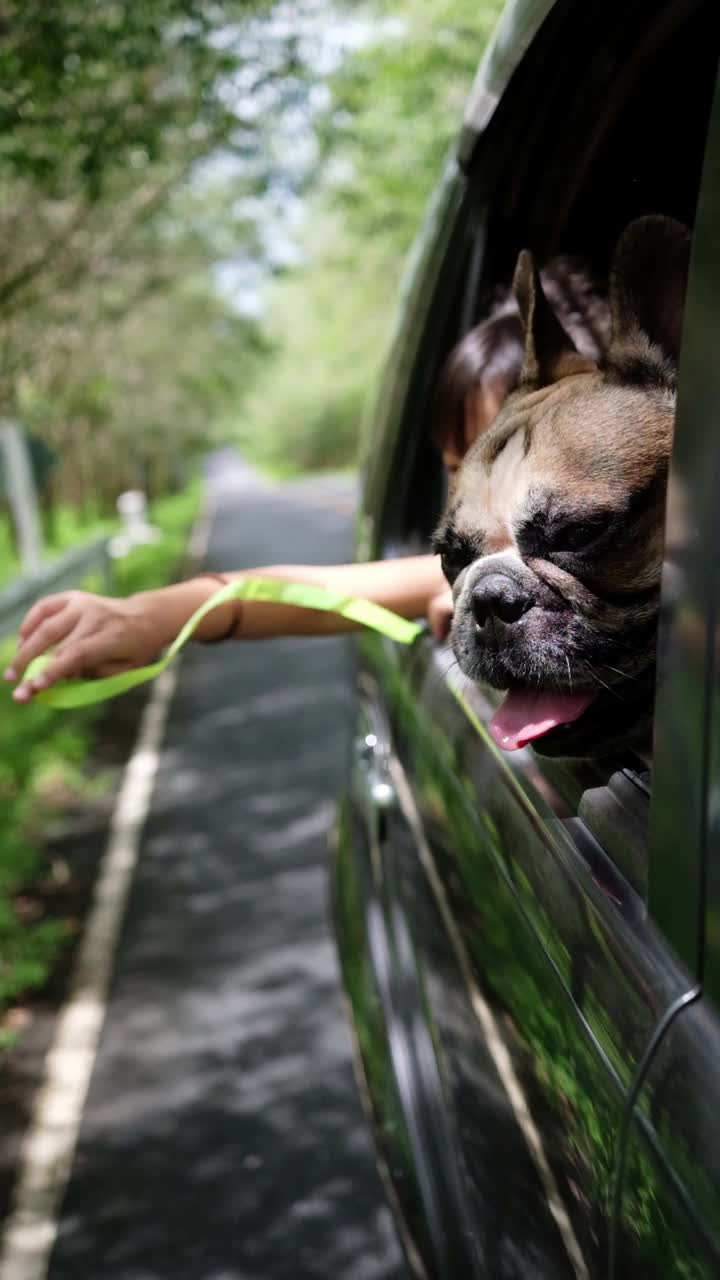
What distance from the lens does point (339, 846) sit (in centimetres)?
379

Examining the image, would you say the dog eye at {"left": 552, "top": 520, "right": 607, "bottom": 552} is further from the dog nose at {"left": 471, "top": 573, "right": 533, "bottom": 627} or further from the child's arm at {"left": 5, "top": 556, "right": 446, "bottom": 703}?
the child's arm at {"left": 5, "top": 556, "right": 446, "bottom": 703}

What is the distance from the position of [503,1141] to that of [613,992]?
0.51 m

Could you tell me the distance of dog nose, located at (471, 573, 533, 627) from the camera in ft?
5.97

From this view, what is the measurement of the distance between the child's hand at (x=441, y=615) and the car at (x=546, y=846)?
4.5 inches

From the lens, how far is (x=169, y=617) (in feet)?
8.30

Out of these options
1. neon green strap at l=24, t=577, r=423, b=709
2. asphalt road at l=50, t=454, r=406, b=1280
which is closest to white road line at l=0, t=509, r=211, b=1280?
asphalt road at l=50, t=454, r=406, b=1280

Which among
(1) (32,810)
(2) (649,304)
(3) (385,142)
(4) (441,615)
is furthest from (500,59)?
(3) (385,142)

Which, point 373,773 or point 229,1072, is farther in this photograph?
point 229,1072

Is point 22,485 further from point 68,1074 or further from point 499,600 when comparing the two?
point 499,600

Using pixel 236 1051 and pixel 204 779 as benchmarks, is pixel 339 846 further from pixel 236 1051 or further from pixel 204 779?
pixel 204 779

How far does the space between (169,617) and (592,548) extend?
99 centimetres

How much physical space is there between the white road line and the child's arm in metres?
1.89

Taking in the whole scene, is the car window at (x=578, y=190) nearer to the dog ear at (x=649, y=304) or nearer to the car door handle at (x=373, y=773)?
the car door handle at (x=373, y=773)

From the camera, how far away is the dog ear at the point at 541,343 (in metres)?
2.08
